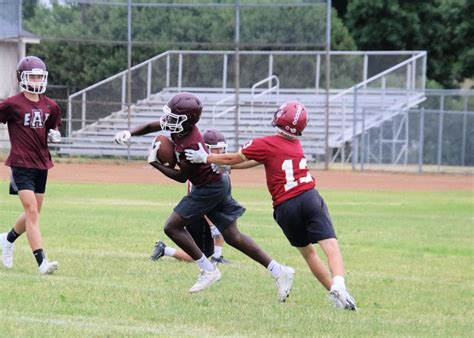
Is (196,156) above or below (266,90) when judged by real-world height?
above

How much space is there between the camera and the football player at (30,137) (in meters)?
11.3

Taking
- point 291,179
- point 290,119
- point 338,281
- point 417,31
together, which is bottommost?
point 338,281

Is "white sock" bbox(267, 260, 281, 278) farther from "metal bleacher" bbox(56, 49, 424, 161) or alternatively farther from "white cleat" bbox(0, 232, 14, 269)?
"metal bleacher" bbox(56, 49, 424, 161)

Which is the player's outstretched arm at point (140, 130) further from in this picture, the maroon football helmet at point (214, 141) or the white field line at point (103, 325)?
the white field line at point (103, 325)

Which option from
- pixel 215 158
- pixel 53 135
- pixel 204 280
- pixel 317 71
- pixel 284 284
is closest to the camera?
pixel 215 158

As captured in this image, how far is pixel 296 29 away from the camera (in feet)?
113

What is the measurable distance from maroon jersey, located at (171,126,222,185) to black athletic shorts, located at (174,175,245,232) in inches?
2.0

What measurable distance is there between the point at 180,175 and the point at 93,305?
1687 millimetres

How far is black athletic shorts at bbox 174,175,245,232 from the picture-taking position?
34.2ft

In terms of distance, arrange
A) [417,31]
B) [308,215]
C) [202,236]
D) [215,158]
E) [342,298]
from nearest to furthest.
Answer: [342,298], [308,215], [215,158], [202,236], [417,31]

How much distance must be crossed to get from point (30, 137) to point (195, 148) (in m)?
2.04

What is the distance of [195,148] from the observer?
10211 mm

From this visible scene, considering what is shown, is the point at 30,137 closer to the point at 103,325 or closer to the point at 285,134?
the point at 285,134

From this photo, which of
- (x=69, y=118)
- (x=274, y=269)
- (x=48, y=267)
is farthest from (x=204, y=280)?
(x=69, y=118)
